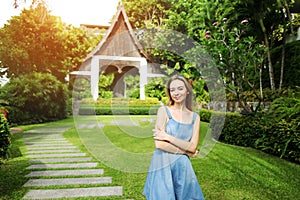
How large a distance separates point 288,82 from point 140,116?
8.07 meters

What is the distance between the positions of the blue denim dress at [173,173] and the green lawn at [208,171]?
0.13 metres

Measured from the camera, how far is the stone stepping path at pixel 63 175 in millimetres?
3211

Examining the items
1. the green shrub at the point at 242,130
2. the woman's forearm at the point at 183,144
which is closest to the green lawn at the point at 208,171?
the woman's forearm at the point at 183,144

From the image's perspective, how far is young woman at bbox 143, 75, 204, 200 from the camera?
179cm

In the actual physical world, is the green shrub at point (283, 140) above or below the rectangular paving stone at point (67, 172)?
above

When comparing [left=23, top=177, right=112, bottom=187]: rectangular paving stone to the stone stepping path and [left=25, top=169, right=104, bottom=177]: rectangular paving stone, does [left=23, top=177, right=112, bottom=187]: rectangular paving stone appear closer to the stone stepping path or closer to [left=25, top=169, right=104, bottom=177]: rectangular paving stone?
the stone stepping path

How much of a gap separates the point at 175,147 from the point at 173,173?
0.26 meters

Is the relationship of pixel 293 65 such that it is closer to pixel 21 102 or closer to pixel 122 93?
pixel 122 93

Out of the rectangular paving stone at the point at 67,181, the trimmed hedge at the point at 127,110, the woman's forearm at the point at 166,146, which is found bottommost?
the rectangular paving stone at the point at 67,181

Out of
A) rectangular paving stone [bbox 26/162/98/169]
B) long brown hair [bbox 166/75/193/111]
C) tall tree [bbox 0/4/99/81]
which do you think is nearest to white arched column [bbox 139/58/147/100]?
long brown hair [bbox 166/75/193/111]

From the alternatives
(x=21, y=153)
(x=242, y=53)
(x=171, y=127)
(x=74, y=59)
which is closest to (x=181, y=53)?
(x=171, y=127)

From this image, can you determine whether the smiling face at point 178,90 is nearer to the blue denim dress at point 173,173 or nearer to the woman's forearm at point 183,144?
the blue denim dress at point 173,173

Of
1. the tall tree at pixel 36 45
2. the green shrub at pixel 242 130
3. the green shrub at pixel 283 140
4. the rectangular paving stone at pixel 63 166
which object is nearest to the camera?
the rectangular paving stone at pixel 63 166

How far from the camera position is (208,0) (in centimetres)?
1109
